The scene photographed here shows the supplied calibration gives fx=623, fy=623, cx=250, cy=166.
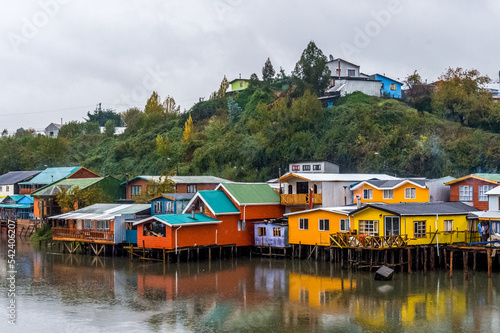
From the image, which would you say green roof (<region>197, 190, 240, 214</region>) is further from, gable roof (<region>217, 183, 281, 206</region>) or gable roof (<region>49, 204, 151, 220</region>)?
gable roof (<region>49, 204, 151, 220</region>)

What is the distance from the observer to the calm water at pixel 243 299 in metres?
26.0

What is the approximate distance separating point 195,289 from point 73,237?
1883 centimetres

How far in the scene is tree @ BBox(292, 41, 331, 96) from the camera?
76.0 m

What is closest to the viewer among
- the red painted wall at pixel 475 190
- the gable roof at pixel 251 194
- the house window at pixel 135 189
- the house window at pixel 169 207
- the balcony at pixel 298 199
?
the red painted wall at pixel 475 190

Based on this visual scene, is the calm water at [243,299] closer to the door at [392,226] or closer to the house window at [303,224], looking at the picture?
the house window at [303,224]

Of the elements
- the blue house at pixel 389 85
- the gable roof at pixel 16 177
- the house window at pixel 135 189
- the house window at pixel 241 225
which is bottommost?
the house window at pixel 241 225

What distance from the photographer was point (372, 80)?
77812 millimetres

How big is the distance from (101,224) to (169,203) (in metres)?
5.44

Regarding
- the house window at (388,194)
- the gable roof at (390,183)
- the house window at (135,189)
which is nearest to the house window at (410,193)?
the gable roof at (390,183)

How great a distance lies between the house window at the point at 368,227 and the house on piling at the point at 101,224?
56.5 ft

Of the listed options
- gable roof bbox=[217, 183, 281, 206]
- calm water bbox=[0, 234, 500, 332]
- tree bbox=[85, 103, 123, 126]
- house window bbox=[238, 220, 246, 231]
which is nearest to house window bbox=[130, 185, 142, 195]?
gable roof bbox=[217, 183, 281, 206]

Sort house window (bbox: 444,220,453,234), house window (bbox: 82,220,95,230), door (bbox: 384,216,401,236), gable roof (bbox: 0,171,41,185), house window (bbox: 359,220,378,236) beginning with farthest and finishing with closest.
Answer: gable roof (bbox: 0,171,41,185)
house window (bbox: 82,220,95,230)
house window (bbox: 444,220,453,234)
house window (bbox: 359,220,378,236)
door (bbox: 384,216,401,236)

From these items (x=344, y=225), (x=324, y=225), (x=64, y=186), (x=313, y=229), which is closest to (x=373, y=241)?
(x=344, y=225)

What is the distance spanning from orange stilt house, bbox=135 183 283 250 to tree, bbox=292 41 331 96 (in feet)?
96.5
